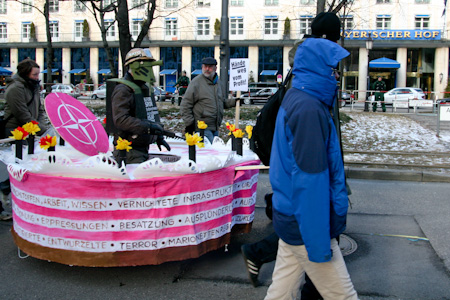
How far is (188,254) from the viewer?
3.91 metres

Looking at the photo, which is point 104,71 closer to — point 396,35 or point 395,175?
point 396,35

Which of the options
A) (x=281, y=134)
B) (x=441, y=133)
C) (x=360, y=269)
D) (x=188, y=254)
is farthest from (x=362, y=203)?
(x=441, y=133)

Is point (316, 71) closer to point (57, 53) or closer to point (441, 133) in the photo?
point (441, 133)

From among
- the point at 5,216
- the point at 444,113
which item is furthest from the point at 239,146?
the point at 444,113

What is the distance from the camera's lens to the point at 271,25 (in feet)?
151

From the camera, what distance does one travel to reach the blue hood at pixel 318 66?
238 cm

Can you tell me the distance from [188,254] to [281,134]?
73.7 inches

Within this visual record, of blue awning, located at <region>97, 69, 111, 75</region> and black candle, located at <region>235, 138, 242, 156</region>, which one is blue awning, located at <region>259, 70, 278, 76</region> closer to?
blue awning, located at <region>97, 69, 111, 75</region>

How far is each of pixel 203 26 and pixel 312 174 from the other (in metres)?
47.1

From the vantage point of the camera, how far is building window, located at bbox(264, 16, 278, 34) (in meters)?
45.8

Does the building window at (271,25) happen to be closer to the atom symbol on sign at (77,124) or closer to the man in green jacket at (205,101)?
the man in green jacket at (205,101)

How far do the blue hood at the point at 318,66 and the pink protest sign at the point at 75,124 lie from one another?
8.92 feet

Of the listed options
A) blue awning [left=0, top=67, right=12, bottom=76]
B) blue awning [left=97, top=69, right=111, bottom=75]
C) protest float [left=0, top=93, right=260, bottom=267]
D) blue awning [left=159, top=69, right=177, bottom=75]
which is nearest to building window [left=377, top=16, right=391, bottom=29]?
blue awning [left=159, top=69, right=177, bottom=75]

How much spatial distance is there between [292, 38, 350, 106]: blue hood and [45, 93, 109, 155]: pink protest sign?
8.92ft
